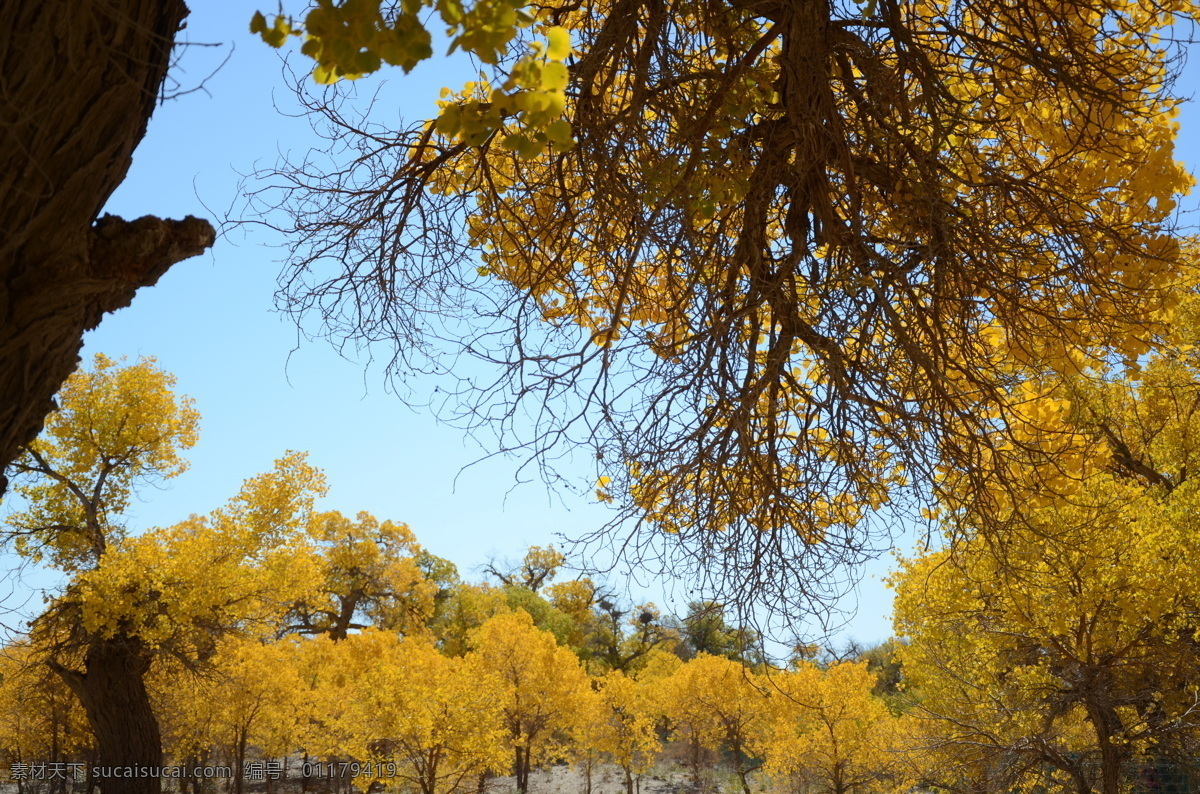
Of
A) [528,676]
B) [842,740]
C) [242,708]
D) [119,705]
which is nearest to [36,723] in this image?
[242,708]

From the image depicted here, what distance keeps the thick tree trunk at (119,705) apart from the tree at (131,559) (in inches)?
0.5

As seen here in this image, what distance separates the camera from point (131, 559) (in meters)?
10.8

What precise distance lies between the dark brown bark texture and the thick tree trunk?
1152cm

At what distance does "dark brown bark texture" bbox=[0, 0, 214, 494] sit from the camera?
129 cm

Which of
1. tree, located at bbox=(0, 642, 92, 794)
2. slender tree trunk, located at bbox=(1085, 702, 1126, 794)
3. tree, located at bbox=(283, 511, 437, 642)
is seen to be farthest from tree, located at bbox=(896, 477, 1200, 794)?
→ tree, located at bbox=(283, 511, 437, 642)

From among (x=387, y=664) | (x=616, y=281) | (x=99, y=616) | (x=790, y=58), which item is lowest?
(x=387, y=664)

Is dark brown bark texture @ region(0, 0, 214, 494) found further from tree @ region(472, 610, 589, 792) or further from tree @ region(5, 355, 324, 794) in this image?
tree @ region(472, 610, 589, 792)

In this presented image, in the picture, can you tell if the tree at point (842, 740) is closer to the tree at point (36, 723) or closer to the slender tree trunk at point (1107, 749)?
the slender tree trunk at point (1107, 749)

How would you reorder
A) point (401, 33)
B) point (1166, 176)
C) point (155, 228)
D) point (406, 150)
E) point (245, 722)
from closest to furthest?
1. point (401, 33)
2. point (155, 228)
3. point (406, 150)
4. point (1166, 176)
5. point (245, 722)

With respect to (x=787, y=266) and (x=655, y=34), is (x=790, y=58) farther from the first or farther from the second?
(x=787, y=266)

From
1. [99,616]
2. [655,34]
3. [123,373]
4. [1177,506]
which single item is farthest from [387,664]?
[655,34]

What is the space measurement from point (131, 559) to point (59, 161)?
11.2 meters

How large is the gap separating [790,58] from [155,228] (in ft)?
7.28

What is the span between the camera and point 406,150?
3525 millimetres
